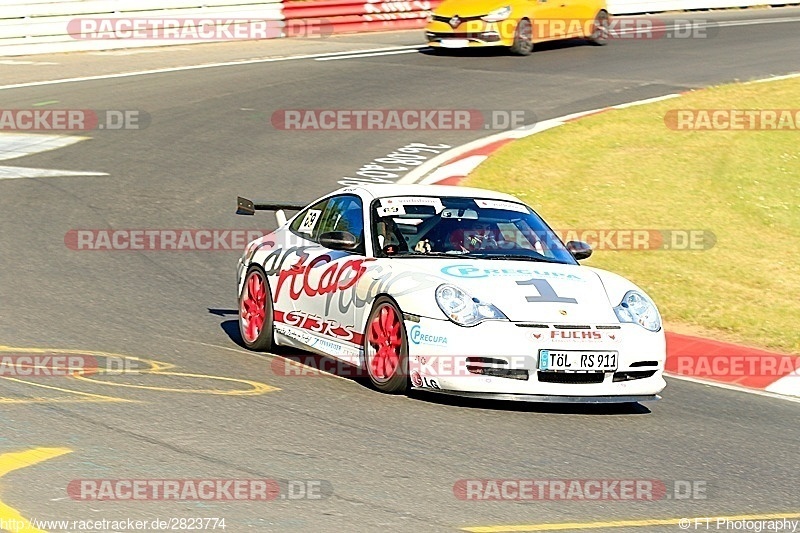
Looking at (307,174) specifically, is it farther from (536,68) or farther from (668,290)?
(536,68)

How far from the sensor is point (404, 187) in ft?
33.5

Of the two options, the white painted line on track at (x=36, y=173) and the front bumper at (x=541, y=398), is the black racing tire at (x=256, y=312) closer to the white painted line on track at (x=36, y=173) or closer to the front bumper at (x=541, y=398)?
the front bumper at (x=541, y=398)

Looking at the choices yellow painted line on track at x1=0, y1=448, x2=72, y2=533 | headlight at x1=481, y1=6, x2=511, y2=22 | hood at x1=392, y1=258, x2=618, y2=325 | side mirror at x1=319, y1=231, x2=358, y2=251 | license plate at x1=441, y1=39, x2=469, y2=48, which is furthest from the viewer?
license plate at x1=441, y1=39, x2=469, y2=48

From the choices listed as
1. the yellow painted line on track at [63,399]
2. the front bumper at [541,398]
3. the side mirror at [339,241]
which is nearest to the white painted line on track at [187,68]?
the side mirror at [339,241]

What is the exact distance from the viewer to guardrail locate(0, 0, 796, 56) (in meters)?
25.8

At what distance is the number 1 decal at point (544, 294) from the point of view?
→ 28.7 ft

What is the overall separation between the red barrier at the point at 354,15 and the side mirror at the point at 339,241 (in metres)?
20.0

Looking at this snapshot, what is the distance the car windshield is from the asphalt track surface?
111 centimetres

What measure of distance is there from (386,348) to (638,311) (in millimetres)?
1621

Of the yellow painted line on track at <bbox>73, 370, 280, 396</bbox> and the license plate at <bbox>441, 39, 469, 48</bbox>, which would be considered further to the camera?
the license plate at <bbox>441, 39, 469, 48</bbox>

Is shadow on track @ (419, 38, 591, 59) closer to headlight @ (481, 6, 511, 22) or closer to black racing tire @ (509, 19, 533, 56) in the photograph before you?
black racing tire @ (509, 19, 533, 56)

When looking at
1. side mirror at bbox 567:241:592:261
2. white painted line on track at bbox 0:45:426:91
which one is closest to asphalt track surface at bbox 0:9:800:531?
side mirror at bbox 567:241:592:261

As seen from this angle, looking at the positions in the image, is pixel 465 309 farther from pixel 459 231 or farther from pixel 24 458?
pixel 24 458

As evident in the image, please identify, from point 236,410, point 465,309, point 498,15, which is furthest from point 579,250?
point 498,15
